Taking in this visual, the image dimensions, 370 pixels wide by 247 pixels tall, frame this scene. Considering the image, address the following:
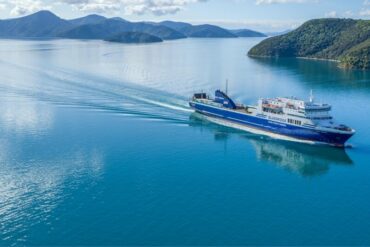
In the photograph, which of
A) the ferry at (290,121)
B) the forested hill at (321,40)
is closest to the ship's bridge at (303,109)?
the ferry at (290,121)

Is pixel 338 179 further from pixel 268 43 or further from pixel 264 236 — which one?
pixel 268 43

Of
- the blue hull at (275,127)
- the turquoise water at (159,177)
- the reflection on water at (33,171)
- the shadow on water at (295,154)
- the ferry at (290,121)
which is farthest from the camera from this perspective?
the ferry at (290,121)

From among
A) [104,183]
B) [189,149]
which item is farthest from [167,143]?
[104,183]

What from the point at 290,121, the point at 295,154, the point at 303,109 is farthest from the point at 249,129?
the point at 295,154

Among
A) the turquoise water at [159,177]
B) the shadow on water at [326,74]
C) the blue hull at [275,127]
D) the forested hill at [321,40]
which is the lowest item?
the turquoise water at [159,177]

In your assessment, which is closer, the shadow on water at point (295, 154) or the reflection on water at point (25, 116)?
the shadow on water at point (295, 154)

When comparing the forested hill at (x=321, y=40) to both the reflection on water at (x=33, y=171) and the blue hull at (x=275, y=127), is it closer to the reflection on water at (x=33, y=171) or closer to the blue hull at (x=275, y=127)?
the blue hull at (x=275, y=127)

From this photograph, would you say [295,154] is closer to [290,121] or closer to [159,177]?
[290,121]

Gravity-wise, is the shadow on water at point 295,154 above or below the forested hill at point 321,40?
below
